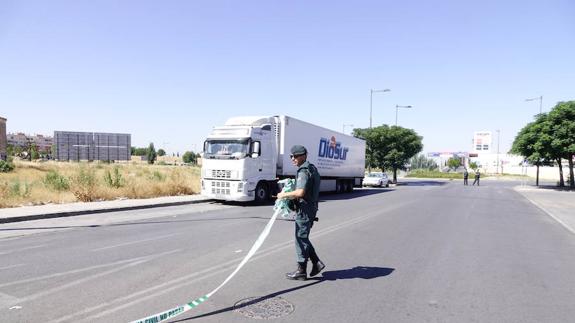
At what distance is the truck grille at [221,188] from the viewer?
53.2 ft

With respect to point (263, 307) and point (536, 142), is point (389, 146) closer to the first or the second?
point (536, 142)

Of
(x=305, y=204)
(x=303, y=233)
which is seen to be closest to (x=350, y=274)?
(x=303, y=233)

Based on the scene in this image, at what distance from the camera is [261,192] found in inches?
679

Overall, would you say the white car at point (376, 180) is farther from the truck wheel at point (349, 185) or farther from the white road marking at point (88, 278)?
the white road marking at point (88, 278)

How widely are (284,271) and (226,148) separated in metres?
11.2

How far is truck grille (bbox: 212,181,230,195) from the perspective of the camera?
53.2 ft

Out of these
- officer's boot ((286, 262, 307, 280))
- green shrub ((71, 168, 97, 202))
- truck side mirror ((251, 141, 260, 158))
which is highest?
truck side mirror ((251, 141, 260, 158))

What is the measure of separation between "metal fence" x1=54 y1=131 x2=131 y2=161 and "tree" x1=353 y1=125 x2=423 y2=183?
190 feet

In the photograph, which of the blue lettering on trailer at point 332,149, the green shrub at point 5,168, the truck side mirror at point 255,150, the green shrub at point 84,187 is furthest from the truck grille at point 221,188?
the green shrub at point 5,168

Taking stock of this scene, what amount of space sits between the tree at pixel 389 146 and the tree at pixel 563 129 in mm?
13933

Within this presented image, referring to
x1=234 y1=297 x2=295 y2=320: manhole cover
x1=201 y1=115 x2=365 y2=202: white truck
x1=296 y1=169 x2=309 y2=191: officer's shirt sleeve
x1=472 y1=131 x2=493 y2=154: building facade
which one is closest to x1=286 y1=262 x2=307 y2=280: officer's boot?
x1=234 y1=297 x2=295 y2=320: manhole cover

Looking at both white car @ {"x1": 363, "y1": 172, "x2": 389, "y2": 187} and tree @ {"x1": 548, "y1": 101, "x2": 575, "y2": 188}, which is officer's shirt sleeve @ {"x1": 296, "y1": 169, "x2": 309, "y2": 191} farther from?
tree @ {"x1": 548, "y1": 101, "x2": 575, "y2": 188}

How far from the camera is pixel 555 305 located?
488cm

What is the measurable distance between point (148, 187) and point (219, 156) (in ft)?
15.0
